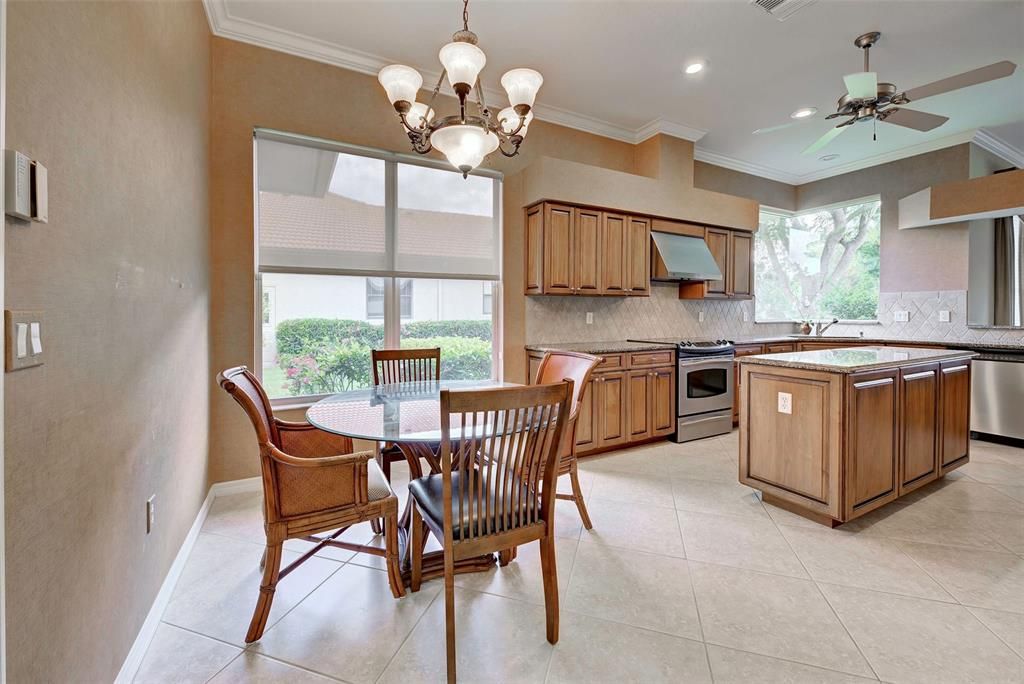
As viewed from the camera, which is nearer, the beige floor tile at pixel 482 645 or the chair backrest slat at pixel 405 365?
the beige floor tile at pixel 482 645

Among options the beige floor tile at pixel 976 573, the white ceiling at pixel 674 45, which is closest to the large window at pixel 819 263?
the white ceiling at pixel 674 45

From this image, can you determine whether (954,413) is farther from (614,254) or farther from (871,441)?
(614,254)

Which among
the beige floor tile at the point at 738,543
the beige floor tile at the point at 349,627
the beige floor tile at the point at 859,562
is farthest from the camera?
the beige floor tile at the point at 738,543

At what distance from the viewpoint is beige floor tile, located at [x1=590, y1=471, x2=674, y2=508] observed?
9.34 ft

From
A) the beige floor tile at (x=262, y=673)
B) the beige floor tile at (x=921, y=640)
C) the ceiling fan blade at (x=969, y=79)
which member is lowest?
the beige floor tile at (x=262, y=673)

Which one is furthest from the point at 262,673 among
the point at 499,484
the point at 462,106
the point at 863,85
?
the point at 863,85

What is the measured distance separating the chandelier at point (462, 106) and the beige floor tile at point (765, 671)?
2240 mm

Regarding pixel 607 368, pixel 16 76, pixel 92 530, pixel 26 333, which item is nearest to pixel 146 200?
pixel 16 76

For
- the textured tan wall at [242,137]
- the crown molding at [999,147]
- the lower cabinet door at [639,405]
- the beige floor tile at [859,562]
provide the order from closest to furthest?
1. the beige floor tile at [859,562]
2. the textured tan wall at [242,137]
3. the lower cabinet door at [639,405]
4. the crown molding at [999,147]

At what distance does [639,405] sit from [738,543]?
1.66 meters

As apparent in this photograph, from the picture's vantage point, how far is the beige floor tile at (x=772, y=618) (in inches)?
60.6

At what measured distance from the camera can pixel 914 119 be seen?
3016mm

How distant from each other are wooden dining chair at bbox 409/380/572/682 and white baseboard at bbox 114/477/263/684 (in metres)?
1.06

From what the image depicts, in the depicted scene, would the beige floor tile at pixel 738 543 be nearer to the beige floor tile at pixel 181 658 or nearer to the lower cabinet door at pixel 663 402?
the lower cabinet door at pixel 663 402
